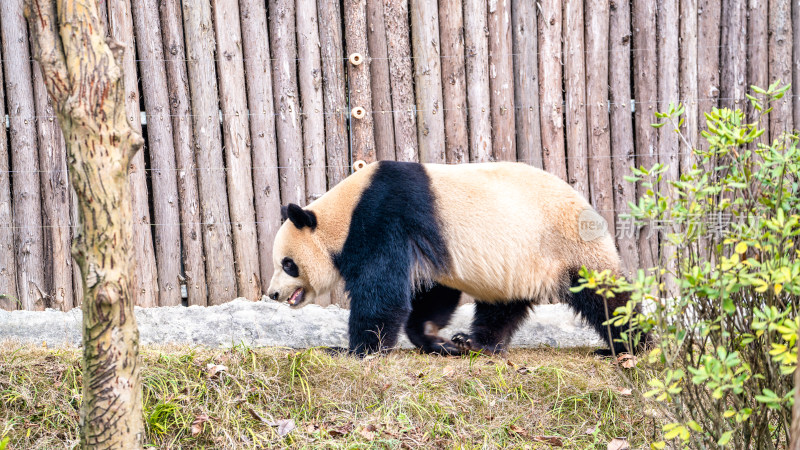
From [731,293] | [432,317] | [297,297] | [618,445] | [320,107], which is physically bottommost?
[618,445]

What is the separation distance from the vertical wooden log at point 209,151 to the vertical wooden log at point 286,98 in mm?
461

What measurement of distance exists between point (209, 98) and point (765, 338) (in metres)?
4.36

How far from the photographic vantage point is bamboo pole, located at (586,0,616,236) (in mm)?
5973

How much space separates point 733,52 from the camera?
612 cm

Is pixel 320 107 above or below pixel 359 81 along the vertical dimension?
below

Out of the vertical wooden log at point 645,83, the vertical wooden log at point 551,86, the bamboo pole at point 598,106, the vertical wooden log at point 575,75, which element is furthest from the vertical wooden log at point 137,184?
the vertical wooden log at point 645,83

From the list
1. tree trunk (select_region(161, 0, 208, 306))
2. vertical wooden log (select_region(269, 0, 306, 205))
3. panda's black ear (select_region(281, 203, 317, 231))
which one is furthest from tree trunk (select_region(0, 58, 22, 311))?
panda's black ear (select_region(281, 203, 317, 231))

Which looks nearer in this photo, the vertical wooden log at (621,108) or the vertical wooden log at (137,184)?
the vertical wooden log at (137,184)

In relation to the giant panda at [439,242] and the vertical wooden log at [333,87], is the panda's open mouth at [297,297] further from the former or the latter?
the vertical wooden log at [333,87]

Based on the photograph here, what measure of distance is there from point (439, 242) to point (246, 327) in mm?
1580

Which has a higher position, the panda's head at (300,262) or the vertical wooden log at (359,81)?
the vertical wooden log at (359,81)

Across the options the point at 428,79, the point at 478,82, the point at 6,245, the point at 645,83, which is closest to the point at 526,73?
the point at 478,82

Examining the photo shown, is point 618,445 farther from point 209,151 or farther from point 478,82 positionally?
point 209,151

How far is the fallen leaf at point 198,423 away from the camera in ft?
11.1
